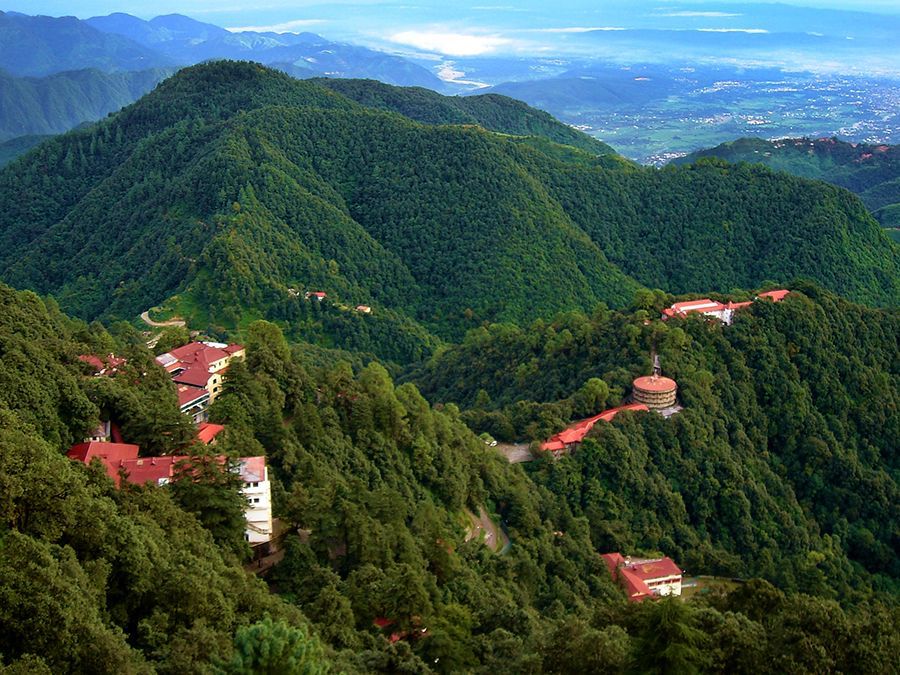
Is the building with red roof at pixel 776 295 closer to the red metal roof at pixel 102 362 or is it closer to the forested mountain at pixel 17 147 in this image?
the red metal roof at pixel 102 362

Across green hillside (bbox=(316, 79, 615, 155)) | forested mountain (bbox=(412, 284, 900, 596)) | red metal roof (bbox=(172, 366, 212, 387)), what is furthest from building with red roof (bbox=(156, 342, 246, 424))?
green hillside (bbox=(316, 79, 615, 155))

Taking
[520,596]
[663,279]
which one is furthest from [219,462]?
[663,279]

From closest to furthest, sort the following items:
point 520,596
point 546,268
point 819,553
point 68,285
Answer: point 520,596 → point 819,553 → point 68,285 → point 546,268

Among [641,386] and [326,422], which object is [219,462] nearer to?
[326,422]

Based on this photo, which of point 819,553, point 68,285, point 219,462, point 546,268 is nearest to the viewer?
point 219,462

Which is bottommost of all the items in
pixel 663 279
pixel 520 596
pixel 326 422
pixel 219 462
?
pixel 663 279

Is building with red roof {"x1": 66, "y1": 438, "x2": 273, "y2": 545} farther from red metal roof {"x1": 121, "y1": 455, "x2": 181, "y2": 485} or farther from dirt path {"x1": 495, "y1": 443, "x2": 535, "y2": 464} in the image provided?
dirt path {"x1": 495, "y1": 443, "x2": 535, "y2": 464}

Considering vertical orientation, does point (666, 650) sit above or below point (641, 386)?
above

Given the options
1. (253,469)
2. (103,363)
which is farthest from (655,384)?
(103,363)

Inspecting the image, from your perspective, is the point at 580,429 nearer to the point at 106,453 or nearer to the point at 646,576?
the point at 646,576
